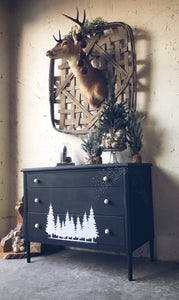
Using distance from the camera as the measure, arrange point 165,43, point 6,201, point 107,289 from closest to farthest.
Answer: point 107,289 → point 165,43 → point 6,201

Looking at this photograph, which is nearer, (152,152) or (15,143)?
(152,152)

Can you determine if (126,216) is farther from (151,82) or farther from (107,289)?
(151,82)

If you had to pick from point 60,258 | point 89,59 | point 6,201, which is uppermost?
point 89,59

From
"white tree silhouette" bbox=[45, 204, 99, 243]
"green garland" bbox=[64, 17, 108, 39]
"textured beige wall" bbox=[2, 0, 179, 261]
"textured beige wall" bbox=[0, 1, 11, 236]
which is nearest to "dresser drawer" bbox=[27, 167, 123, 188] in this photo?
"white tree silhouette" bbox=[45, 204, 99, 243]

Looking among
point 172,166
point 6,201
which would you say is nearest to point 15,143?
point 6,201

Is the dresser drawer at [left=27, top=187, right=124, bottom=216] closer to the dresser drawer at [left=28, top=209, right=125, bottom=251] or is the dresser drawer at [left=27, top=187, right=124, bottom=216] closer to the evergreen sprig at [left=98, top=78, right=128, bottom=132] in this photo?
the dresser drawer at [left=28, top=209, right=125, bottom=251]

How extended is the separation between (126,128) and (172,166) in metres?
0.51

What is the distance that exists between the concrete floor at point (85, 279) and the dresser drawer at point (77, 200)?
17.5 inches

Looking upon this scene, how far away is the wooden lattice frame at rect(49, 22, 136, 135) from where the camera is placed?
2652 mm

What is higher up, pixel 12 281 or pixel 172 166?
pixel 172 166

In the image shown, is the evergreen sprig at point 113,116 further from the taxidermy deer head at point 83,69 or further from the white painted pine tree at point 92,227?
the white painted pine tree at point 92,227

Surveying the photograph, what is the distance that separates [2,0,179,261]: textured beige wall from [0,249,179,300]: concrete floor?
0.32m

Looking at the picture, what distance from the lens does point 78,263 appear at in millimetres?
2467

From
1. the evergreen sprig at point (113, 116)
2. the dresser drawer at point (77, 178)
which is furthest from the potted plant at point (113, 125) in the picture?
the dresser drawer at point (77, 178)
